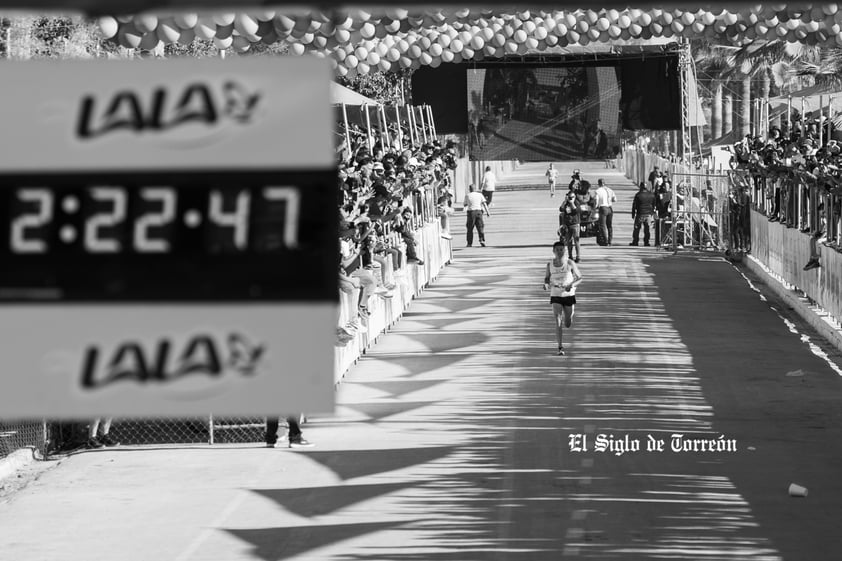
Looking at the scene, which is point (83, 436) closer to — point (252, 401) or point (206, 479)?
point (206, 479)

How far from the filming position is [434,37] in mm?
21984

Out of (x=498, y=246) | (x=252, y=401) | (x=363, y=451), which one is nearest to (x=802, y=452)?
(x=363, y=451)

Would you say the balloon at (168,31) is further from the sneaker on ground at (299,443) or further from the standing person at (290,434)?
the sneaker on ground at (299,443)

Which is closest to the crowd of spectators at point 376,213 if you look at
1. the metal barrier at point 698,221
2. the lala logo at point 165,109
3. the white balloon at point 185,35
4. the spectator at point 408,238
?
the spectator at point 408,238

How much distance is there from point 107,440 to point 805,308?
47.1 feet

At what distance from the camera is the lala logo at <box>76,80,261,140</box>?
5.10 metres

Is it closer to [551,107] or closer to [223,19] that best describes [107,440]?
[223,19]

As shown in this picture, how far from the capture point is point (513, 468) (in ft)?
52.5

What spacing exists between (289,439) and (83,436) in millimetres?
2509

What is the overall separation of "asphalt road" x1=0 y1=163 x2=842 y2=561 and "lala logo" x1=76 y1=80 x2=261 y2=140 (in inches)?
318

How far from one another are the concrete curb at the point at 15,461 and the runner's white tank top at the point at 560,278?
8951 mm

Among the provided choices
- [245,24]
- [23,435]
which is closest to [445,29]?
[245,24]

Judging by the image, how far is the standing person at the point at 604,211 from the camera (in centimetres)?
4159

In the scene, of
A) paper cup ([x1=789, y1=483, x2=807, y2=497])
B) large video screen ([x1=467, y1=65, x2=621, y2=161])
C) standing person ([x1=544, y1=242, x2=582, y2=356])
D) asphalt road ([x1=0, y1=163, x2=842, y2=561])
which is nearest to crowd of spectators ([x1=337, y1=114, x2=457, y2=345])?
asphalt road ([x1=0, y1=163, x2=842, y2=561])
